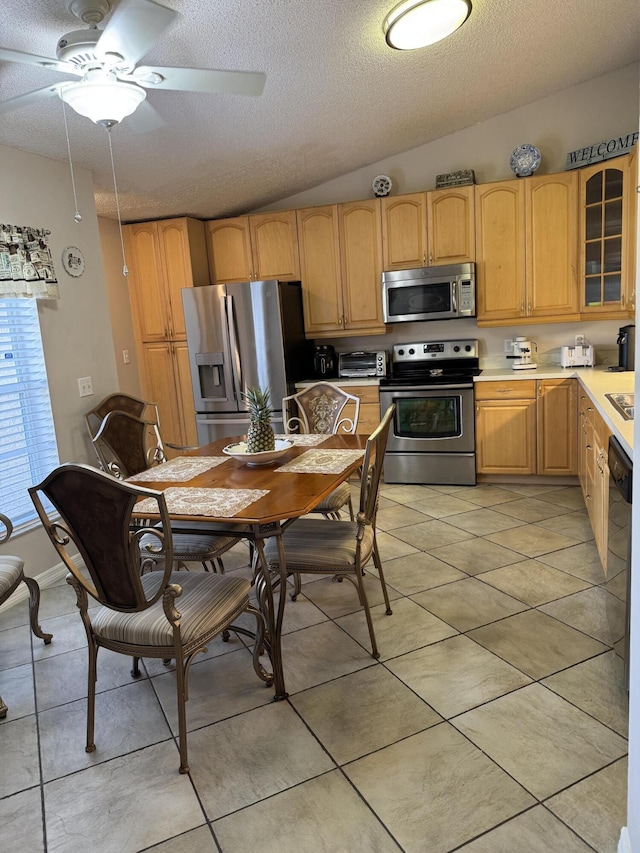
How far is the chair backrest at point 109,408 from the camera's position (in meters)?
3.61

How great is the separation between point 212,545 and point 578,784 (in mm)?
1605

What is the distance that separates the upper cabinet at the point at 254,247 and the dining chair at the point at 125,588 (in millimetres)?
3499

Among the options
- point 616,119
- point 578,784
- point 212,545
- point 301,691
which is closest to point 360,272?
point 616,119

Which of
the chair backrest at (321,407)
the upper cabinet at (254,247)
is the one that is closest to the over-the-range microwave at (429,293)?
the upper cabinet at (254,247)

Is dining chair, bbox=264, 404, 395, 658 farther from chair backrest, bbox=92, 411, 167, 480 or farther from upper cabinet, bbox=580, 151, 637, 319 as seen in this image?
upper cabinet, bbox=580, 151, 637, 319

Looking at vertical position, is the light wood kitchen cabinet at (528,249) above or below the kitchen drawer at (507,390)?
above

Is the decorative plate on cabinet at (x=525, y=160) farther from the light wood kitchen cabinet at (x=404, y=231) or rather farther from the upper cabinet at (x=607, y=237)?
the light wood kitchen cabinet at (x=404, y=231)

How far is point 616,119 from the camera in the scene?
164 inches

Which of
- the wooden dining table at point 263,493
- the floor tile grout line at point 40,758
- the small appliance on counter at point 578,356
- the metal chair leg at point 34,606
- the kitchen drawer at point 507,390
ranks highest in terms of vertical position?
the small appliance on counter at point 578,356

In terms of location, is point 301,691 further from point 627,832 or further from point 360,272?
point 360,272

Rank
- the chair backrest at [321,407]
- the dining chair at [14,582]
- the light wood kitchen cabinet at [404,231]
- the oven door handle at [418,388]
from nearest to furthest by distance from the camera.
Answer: the dining chair at [14,582] < the chair backrest at [321,407] < the oven door handle at [418,388] < the light wood kitchen cabinet at [404,231]

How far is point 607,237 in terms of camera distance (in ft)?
13.3

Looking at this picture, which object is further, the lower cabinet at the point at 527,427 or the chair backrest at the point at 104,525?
the lower cabinet at the point at 527,427

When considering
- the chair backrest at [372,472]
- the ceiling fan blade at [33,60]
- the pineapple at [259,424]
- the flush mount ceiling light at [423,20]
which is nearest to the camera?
the ceiling fan blade at [33,60]
